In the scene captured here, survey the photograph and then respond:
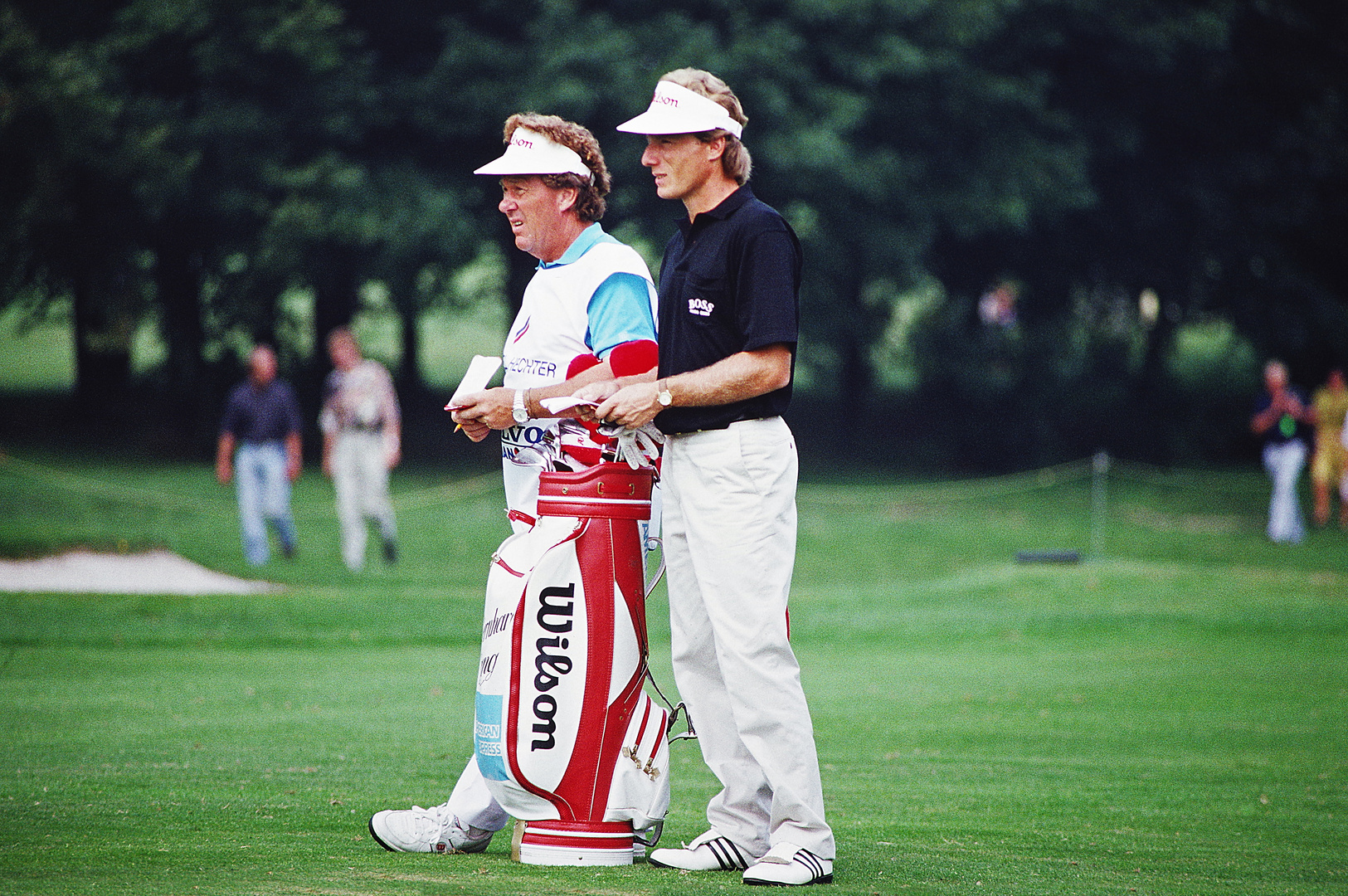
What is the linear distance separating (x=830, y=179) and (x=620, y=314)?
72.9 feet

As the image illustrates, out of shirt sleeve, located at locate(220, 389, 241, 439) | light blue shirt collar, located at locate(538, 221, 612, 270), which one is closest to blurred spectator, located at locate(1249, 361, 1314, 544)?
shirt sleeve, located at locate(220, 389, 241, 439)

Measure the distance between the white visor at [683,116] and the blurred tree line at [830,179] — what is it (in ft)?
64.3

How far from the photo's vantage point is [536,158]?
489 cm

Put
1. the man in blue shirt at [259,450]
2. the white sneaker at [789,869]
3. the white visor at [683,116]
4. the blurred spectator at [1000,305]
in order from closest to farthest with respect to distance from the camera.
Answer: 1. the white sneaker at [789,869]
2. the white visor at [683,116]
3. the man in blue shirt at [259,450]
4. the blurred spectator at [1000,305]

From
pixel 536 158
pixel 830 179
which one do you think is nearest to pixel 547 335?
pixel 536 158

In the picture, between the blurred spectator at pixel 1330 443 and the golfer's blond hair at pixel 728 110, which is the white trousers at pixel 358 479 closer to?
the golfer's blond hair at pixel 728 110

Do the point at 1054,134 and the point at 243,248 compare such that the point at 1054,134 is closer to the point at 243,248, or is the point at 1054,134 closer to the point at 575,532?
the point at 243,248

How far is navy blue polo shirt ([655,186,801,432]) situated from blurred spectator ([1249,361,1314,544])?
57.3ft

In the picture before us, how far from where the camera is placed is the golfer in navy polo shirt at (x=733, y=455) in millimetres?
4410

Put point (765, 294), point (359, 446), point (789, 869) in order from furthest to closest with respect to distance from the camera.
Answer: point (359, 446) → point (765, 294) → point (789, 869)

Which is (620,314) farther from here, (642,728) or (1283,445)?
(1283,445)

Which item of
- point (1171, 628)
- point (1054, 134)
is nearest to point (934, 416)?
point (1054, 134)

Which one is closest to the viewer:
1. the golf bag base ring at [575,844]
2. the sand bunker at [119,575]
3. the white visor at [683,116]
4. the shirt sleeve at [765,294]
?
the shirt sleeve at [765,294]

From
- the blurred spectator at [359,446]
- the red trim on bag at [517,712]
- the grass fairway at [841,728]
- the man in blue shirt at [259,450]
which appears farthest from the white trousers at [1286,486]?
the red trim on bag at [517,712]
